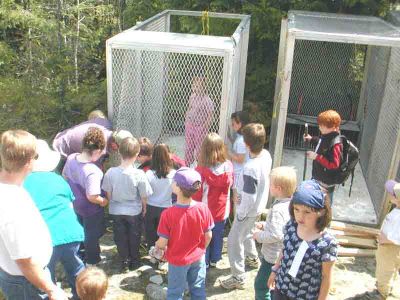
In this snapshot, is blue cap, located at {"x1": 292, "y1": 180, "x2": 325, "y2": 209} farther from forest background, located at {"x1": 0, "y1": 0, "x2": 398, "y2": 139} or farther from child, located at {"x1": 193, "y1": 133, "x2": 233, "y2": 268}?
forest background, located at {"x1": 0, "y1": 0, "x2": 398, "y2": 139}

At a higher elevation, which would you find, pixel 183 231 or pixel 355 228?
pixel 183 231

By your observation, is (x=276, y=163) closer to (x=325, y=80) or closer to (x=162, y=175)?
(x=162, y=175)

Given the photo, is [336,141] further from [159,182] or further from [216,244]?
[159,182]

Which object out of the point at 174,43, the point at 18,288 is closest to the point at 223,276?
the point at 18,288

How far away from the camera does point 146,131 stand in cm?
570

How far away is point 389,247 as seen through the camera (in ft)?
13.2

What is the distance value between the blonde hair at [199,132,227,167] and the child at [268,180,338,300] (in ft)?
Result: 4.20

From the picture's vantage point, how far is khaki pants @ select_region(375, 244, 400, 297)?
13.2ft

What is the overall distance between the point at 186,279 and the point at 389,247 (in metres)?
1.87

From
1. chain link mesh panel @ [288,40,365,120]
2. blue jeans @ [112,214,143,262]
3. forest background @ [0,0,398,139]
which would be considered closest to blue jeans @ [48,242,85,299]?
blue jeans @ [112,214,143,262]

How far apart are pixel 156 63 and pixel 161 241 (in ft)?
9.92

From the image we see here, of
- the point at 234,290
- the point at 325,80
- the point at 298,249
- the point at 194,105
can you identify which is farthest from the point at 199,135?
the point at 325,80

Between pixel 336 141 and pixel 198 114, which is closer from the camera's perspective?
pixel 336 141

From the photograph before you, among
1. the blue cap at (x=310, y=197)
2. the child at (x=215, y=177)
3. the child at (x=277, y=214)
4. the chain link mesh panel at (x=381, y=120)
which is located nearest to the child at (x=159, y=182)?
the child at (x=215, y=177)
